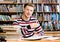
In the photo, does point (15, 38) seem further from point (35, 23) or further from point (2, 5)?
point (2, 5)

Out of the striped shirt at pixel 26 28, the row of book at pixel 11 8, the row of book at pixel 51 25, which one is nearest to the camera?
the striped shirt at pixel 26 28

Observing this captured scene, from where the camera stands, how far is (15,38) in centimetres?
208

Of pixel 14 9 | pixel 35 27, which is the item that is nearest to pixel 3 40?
pixel 35 27

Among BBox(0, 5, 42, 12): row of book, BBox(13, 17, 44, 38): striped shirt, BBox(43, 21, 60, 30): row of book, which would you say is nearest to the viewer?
BBox(13, 17, 44, 38): striped shirt

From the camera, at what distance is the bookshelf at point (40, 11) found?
5.57 meters

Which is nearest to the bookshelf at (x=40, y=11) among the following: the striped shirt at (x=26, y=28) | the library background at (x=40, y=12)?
the library background at (x=40, y=12)

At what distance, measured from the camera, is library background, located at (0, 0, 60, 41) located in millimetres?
5574

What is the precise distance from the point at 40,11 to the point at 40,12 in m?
0.05

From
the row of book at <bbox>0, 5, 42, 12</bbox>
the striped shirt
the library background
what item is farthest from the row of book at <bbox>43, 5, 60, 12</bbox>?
the striped shirt

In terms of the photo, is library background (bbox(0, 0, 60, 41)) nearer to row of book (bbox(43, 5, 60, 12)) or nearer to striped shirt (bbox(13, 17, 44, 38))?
row of book (bbox(43, 5, 60, 12))

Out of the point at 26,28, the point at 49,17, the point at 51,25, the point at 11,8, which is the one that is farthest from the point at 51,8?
the point at 26,28

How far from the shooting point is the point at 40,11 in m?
5.64

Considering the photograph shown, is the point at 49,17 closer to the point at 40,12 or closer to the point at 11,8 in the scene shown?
the point at 40,12

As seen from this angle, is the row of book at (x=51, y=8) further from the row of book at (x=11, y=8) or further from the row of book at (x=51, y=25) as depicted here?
the row of book at (x=11, y=8)
